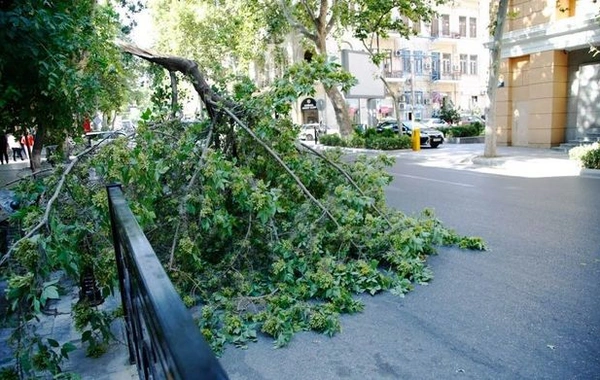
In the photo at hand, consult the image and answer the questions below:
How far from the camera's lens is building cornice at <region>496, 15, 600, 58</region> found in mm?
15955

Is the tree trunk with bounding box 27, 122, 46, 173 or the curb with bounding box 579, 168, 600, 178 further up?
the tree trunk with bounding box 27, 122, 46, 173

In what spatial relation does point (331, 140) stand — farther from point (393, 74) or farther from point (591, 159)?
point (393, 74)

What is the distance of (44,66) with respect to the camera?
5195 millimetres

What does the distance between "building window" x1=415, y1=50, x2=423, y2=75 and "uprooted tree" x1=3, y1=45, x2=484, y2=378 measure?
4044 centimetres

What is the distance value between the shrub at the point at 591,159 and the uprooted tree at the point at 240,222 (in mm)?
8195

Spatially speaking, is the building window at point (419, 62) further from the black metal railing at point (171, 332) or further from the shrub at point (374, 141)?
the black metal railing at point (171, 332)

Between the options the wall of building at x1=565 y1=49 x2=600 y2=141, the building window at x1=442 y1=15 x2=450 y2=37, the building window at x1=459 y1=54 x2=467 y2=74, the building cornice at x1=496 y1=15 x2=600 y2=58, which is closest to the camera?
the building cornice at x1=496 y1=15 x2=600 y2=58

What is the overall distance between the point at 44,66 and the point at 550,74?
705 inches

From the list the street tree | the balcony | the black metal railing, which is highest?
the street tree

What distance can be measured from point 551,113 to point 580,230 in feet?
43.6

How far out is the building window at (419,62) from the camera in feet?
141

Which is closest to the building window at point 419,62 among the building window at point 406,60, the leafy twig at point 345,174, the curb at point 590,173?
the building window at point 406,60

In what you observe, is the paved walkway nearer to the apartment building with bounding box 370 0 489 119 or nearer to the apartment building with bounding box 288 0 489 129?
the apartment building with bounding box 288 0 489 129

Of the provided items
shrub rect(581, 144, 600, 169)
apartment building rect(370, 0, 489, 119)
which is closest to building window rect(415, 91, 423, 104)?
apartment building rect(370, 0, 489, 119)
